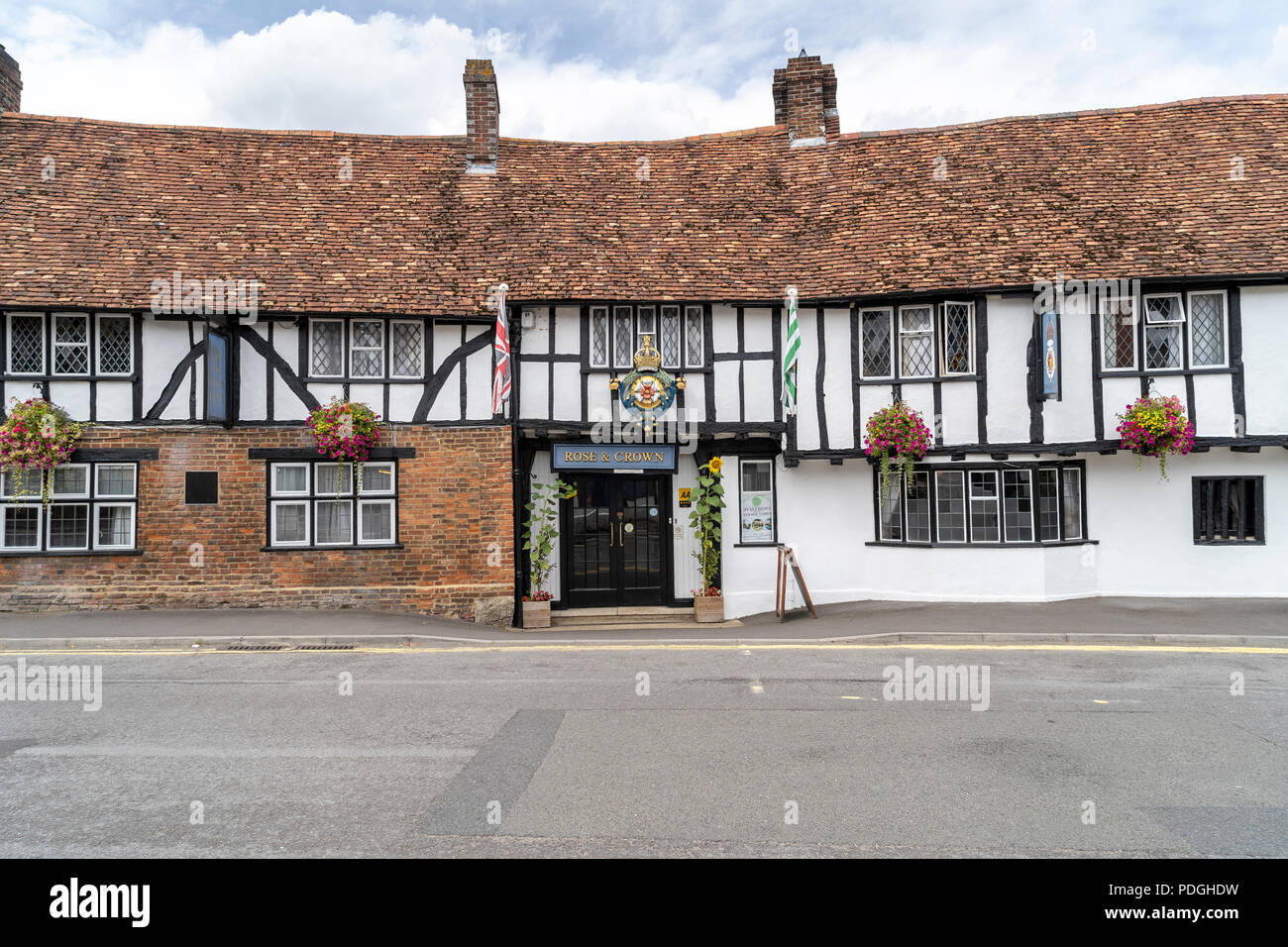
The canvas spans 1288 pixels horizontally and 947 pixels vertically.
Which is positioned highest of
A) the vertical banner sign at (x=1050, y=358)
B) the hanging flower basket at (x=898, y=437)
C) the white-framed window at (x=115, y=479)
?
the vertical banner sign at (x=1050, y=358)

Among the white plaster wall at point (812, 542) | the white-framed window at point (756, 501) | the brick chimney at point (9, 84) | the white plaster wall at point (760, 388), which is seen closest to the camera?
the white plaster wall at point (760, 388)

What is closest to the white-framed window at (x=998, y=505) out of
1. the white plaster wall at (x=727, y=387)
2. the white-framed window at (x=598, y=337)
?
the white plaster wall at (x=727, y=387)

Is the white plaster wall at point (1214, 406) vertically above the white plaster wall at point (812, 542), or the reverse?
the white plaster wall at point (1214, 406)

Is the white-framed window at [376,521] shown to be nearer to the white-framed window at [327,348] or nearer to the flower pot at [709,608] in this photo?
the white-framed window at [327,348]

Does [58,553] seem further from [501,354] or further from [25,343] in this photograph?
[501,354]

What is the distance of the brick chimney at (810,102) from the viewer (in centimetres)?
1817

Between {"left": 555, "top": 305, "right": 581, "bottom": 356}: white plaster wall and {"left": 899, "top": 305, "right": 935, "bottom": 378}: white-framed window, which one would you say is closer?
{"left": 899, "top": 305, "right": 935, "bottom": 378}: white-framed window

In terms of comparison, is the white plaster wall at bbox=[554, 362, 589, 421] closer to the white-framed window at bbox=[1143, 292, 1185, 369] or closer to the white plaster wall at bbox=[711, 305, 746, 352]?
the white plaster wall at bbox=[711, 305, 746, 352]

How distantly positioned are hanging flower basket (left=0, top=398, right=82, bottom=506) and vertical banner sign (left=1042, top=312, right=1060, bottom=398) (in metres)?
15.3

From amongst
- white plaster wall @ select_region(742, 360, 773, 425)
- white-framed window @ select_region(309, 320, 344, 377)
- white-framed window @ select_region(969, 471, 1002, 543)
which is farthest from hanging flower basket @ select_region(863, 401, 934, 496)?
white-framed window @ select_region(309, 320, 344, 377)

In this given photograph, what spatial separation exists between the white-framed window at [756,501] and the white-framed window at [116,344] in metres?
10.4

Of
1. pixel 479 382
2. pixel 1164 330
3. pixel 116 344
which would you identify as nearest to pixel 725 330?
pixel 479 382

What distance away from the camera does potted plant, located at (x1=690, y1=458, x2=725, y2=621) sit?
14797 millimetres

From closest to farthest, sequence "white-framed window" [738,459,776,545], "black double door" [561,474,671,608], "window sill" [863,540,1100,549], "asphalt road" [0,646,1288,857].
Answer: "asphalt road" [0,646,1288,857] < "window sill" [863,540,1100,549] < "white-framed window" [738,459,776,545] < "black double door" [561,474,671,608]
